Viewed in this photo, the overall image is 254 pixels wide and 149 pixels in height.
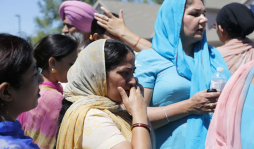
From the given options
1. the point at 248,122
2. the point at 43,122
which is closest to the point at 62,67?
the point at 43,122

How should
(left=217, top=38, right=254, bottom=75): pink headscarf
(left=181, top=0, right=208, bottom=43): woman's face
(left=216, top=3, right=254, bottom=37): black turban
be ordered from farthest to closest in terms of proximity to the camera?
(left=216, top=3, right=254, bottom=37): black turban, (left=217, top=38, right=254, bottom=75): pink headscarf, (left=181, top=0, right=208, bottom=43): woman's face

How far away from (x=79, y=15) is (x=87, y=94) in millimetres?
2613

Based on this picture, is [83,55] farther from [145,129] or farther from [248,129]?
[248,129]

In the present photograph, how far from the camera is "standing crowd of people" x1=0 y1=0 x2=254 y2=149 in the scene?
178cm

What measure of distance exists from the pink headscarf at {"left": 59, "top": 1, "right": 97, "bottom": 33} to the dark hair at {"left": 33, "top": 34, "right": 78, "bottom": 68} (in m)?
1.18

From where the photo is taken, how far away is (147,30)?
17078mm

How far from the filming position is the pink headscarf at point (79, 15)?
4.46m

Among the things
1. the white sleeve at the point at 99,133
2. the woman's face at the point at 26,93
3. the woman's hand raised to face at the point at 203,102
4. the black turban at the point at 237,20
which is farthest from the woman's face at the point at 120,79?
the black turban at the point at 237,20

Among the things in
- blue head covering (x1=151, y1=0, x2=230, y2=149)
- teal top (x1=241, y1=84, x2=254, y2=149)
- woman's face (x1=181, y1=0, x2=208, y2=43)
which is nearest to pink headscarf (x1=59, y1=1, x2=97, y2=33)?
blue head covering (x1=151, y1=0, x2=230, y2=149)

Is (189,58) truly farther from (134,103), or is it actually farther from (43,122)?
(43,122)

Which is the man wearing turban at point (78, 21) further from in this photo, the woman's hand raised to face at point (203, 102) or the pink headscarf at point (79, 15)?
the woman's hand raised to face at point (203, 102)

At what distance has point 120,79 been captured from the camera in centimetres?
212

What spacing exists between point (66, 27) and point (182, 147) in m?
2.65

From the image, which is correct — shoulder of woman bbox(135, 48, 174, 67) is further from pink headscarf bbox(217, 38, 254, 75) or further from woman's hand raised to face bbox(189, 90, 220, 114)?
pink headscarf bbox(217, 38, 254, 75)
